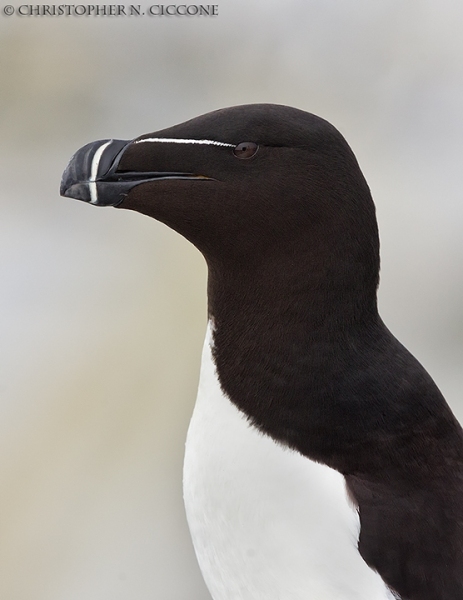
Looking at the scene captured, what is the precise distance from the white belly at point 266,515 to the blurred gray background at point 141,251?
4.01 feet

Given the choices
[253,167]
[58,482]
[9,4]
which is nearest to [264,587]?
[253,167]

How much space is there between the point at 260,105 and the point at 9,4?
8.59 ft

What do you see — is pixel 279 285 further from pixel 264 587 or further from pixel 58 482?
pixel 58 482

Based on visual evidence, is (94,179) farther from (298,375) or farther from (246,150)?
(298,375)

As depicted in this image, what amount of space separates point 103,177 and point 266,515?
1.49 ft

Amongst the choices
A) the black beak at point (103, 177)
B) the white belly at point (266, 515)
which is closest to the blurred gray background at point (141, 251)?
the white belly at point (266, 515)

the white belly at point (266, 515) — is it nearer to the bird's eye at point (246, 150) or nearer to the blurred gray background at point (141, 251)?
the bird's eye at point (246, 150)

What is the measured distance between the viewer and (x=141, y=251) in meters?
3.06

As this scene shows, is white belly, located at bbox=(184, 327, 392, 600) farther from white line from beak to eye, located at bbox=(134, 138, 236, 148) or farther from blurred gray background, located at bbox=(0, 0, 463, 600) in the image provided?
blurred gray background, located at bbox=(0, 0, 463, 600)

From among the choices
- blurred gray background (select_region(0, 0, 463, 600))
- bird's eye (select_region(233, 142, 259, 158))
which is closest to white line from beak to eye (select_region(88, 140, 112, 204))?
bird's eye (select_region(233, 142, 259, 158))

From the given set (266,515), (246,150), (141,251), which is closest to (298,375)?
(266,515)

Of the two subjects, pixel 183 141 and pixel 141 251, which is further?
pixel 141 251

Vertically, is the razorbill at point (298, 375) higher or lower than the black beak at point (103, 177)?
lower

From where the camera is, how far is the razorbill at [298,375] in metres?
1.01
